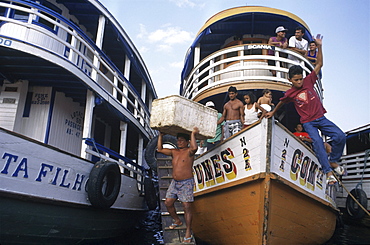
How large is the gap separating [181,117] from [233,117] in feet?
5.36

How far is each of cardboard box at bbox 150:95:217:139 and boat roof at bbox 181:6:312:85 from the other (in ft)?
13.9

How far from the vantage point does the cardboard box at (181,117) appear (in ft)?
14.4

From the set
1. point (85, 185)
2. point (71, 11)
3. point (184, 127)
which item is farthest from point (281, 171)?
point (71, 11)

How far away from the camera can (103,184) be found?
18.1 feet

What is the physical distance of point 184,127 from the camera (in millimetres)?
4457

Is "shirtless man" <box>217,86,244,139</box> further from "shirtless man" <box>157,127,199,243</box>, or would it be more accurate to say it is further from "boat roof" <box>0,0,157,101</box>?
"boat roof" <box>0,0,157,101</box>

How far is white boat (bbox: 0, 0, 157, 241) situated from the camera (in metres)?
4.11

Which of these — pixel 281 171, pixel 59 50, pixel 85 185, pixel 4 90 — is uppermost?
pixel 59 50

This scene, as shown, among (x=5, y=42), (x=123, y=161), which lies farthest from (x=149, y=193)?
(x=5, y=42)

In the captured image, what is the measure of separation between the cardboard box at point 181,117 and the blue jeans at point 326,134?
1.53m

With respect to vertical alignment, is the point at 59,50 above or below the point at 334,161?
above

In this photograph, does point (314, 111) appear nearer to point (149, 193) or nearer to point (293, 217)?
point (293, 217)

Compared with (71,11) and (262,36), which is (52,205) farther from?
(262,36)

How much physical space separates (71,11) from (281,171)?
22.1 feet
